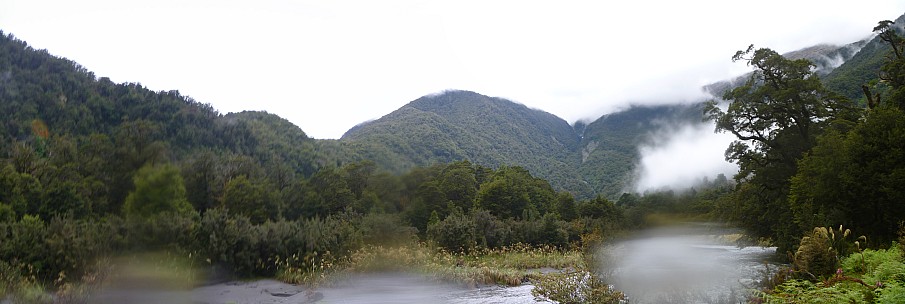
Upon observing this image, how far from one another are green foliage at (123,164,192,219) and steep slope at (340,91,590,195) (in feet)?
121

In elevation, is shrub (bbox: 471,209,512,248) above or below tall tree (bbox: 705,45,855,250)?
below

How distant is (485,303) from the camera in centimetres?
1423

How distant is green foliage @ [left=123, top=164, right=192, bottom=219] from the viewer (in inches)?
387

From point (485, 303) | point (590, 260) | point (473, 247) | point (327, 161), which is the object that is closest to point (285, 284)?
point (485, 303)

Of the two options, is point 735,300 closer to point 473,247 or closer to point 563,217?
point 473,247

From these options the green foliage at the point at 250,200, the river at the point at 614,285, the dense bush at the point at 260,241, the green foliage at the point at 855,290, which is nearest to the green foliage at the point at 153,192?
the river at the point at 614,285

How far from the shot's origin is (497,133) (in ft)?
→ 386

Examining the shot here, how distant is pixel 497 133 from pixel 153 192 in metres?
109

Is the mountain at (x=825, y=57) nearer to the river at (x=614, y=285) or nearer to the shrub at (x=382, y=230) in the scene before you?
the river at (x=614, y=285)

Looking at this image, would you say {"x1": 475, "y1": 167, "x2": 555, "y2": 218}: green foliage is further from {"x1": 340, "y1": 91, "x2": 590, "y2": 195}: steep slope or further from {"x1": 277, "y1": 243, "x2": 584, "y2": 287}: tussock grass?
{"x1": 277, "y1": 243, "x2": 584, "y2": 287}: tussock grass

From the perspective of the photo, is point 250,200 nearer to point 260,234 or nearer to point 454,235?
point 260,234

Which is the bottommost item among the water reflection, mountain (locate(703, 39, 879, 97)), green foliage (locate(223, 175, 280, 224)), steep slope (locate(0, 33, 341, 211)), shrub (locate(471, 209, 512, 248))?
shrub (locate(471, 209, 512, 248))

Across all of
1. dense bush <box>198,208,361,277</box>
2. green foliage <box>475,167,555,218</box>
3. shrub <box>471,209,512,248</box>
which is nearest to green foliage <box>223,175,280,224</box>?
dense bush <box>198,208,361,277</box>

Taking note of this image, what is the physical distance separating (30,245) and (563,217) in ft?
183
